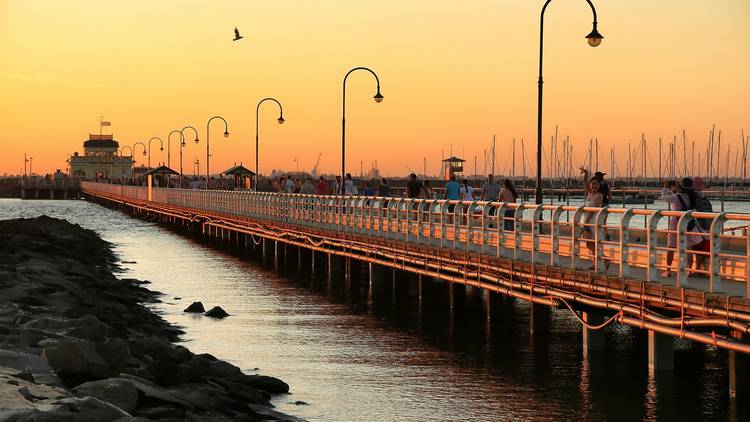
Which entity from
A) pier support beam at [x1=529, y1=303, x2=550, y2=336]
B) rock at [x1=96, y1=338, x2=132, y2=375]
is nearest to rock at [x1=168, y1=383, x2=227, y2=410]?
rock at [x1=96, y1=338, x2=132, y2=375]

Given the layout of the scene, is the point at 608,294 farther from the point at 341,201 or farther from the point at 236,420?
the point at 341,201

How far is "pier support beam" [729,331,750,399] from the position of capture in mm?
17734

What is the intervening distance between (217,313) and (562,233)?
8.83m

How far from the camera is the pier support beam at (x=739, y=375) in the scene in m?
17.7

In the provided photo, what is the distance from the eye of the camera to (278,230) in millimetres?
50125

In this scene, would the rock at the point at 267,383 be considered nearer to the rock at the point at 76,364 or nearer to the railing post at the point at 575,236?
the rock at the point at 76,364

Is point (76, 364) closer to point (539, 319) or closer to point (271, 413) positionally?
point (271, 413)

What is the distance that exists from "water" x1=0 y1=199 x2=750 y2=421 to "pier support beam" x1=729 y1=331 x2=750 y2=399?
0.27 m

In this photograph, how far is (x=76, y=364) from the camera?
15.5 metres

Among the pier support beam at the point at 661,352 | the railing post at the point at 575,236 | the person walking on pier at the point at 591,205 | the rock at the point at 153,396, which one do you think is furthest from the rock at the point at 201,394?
the person walking on pier at the point at 591,205

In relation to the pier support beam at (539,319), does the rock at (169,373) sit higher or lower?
higher

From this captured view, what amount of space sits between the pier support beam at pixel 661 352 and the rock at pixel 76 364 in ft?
29.1

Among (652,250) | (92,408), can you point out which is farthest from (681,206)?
(92,408)

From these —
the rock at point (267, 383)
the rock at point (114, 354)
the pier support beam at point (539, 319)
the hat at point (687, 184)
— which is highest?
the hat at point (687, 184)
